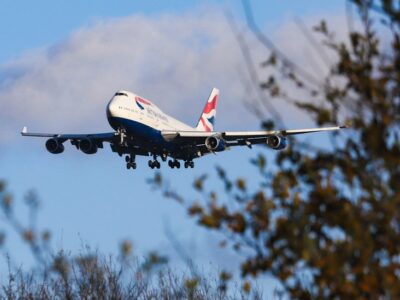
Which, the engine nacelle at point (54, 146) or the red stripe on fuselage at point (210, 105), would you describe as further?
the red stripe on fuselage at point (210, 105)

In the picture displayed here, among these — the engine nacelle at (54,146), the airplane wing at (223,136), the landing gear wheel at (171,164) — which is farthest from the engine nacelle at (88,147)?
the landing gear wheel at (171,164)

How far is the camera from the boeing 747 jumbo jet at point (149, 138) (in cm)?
6800

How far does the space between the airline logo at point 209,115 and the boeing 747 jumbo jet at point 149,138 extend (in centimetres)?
1742

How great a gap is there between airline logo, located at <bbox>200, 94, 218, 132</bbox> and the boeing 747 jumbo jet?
17419mm

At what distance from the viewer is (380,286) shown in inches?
322

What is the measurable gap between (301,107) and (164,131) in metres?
61.3

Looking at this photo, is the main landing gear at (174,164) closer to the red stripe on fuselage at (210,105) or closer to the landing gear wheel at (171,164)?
the landing gear wheel at (171,164)

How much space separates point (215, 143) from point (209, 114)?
26381 millimetres

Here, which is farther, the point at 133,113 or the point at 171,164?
the point at 171,164

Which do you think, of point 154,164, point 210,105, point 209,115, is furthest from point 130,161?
point 210,105

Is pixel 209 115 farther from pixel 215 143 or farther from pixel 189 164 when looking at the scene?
pixel 215 143

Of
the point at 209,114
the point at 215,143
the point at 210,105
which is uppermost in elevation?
the point at 210,105

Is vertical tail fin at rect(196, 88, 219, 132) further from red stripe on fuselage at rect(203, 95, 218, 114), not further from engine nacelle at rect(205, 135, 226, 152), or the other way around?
engine nacelle at rect(205, 135, 226, 152)

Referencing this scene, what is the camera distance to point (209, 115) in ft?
314
